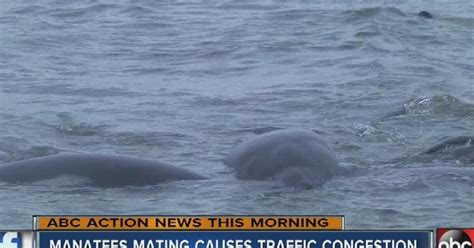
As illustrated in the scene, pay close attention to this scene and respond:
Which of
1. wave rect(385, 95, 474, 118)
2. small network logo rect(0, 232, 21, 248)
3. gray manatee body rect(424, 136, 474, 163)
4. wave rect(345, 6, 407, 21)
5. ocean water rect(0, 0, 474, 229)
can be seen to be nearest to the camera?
small network logo rect(0, 232, 21, 248)

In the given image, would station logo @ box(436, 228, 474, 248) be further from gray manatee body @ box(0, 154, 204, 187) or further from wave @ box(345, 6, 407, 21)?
wave @ box(345, 6, 407, 21)

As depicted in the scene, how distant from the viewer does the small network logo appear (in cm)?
902

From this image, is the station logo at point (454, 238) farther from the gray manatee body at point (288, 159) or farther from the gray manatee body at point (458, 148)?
the gray manatee body at point (458, 148)

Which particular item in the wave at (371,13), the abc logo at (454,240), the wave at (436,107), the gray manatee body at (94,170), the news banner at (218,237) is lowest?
the abc logo at (454,240)

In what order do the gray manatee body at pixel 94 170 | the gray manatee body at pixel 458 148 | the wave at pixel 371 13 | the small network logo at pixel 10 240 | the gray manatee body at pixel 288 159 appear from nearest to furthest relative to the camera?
the small network logo at pixel 10 240 < the gray manatee body at pixel 94 170 < the gray manatee body at pixel 288 159 < the gray manatee body at pixel 458 148 < the wave at pixel 371 13

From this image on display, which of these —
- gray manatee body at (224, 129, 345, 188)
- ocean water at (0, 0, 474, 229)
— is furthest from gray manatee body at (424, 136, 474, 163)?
gray manatee body at (224, 129, 345, 188)

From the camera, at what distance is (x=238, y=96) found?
58.3 ft

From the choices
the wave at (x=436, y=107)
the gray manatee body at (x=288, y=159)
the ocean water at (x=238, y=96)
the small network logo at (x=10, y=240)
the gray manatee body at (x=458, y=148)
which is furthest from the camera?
the wave at (x=436, y=107)

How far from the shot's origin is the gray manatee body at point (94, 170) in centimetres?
1209

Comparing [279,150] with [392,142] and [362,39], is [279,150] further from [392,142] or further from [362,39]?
[362,39]

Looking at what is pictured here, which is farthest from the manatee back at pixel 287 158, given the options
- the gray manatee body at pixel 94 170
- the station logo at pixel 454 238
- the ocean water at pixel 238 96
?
the station logo at pixel 454 238

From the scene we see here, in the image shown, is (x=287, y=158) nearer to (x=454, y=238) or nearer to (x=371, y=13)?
(x=454, y=238)

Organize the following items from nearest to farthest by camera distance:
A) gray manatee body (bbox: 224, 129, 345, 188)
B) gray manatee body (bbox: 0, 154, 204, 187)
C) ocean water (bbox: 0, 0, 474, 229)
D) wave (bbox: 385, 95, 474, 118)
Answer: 1. ocean water (bbox: 0, 0, 474, 229)
2. gray manatee body (bbox: 0, 154, 204, 187)
3. gray manatee body (bbox: 224, 129, 345, 188)
4. wave (bbox: 385, 95, 474, 118)

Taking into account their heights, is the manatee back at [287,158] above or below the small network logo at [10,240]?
above
